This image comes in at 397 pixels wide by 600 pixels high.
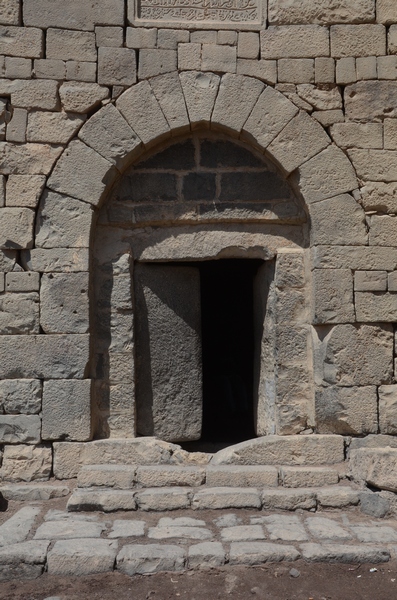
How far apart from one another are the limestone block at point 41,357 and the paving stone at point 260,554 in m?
1.99

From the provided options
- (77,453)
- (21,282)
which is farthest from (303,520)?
(21,282)

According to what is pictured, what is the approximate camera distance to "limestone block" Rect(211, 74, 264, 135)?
17.0 ft

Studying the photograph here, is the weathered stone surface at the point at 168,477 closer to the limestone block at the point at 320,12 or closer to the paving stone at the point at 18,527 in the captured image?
the paving stone at the point at 18,527

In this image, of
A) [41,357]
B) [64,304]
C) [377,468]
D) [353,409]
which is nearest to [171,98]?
[64,304]

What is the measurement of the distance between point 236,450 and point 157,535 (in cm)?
133

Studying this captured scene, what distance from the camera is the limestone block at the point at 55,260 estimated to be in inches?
199

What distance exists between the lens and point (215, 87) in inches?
204

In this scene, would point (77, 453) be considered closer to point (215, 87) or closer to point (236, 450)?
point (236, 450)

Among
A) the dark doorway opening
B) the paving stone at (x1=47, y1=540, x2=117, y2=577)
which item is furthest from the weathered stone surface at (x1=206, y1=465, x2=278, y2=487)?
the dark doorway opening

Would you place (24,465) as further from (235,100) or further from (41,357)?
(235,100)

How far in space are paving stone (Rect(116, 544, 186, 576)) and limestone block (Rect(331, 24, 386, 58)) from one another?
4.12 metres

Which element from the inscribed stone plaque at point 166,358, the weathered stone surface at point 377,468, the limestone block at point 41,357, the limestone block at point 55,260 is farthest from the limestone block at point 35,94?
the weathered stone surface at point 377,468

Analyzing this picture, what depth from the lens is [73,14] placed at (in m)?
5.13

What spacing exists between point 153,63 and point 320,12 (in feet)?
4.87
